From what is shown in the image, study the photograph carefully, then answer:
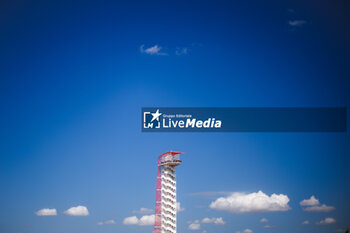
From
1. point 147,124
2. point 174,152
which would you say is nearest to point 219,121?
point 147,124

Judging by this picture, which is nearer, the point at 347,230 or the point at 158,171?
the point at 347,230

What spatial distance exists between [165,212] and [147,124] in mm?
53278

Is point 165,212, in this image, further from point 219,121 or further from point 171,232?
point 219,121

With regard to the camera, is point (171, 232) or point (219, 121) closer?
point (219, 121)

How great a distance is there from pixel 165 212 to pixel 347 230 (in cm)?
6101

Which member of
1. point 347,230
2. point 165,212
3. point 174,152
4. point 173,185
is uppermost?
point 174,152

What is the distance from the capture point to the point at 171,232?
13100 cm

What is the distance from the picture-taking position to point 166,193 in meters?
135

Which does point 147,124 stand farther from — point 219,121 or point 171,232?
point 171,232

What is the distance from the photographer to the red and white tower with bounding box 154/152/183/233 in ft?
433

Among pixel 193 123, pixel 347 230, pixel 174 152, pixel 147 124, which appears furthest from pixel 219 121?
pixel 174 152

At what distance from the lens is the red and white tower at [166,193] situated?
132125 mm

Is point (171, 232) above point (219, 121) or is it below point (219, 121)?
below

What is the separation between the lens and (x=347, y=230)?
286 ft
